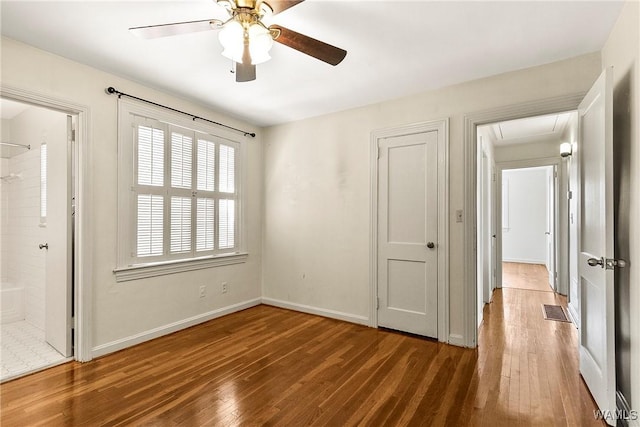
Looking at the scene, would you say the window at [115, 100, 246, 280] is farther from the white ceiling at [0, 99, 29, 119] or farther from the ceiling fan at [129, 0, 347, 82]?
the white ceiling at [0, 99, 29, 119]

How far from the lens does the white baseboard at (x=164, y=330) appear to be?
2891 mm

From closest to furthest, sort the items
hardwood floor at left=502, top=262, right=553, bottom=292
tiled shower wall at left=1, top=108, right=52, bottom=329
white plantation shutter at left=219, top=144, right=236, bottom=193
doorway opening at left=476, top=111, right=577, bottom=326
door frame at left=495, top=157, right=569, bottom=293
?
tiled shower wall at left=1, top=108, right=52, bottom=329 < white plantation shutter at left=219, top=144, right=236, bottom=193 < doorway opening at left=476, top=111, right=577, bottom=326 < door frame at left=495, top=157, right=569, bottom=293 < hardwood floor at left=502, top=262, right=553, bottom=292

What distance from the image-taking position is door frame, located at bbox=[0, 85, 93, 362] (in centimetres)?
275

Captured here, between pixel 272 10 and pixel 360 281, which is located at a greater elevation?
pixel 272 10

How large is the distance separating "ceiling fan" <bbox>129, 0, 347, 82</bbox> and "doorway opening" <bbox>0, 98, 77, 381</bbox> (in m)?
1.78

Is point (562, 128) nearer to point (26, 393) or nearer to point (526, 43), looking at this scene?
point (526, 43)

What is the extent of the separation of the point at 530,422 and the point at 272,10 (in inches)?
113

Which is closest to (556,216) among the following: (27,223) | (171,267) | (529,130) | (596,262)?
(529,130)

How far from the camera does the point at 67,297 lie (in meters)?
2.80

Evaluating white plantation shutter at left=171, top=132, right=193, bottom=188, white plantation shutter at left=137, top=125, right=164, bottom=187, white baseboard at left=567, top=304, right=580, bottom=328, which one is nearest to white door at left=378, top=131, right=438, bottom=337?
white baseboard at left=567, top=304, right=580, bottom=328

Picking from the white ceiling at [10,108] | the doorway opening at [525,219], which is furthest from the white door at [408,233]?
the doorway opening at [525,219]

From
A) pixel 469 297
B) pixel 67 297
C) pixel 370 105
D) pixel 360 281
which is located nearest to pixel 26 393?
pixel 67 297

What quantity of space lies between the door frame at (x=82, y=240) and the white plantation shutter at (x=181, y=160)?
816 mm

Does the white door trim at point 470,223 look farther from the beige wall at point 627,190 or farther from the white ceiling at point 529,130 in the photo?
the white ceiling at point 529,130
